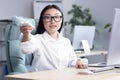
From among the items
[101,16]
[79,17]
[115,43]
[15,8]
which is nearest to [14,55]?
[115,43]

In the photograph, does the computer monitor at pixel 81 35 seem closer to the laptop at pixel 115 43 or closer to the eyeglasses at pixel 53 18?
the eyeglasses at pixel 53 18

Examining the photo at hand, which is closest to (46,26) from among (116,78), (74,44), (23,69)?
(23,69)

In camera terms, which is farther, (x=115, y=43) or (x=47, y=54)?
(x=47, y=54)

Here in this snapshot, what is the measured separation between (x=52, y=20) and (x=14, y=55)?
1.85 feet

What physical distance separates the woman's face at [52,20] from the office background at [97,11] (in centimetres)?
292

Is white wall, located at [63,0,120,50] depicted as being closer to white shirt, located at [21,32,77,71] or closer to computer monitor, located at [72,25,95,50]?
computer monitor, located at [72,25,95,50]

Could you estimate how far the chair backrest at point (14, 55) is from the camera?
7.72 ft

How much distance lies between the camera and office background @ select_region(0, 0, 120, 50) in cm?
500

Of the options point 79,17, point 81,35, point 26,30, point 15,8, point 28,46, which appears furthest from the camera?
point 79,17

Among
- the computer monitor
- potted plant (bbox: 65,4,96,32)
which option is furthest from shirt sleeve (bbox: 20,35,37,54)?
potted plant (bbox: 65,4,96,32)

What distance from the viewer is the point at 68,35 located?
5520 millimetres

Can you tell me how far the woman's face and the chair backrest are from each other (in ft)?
1.40

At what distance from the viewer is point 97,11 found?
5285 millimetres

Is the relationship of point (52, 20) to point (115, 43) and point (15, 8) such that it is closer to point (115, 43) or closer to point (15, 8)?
point (115, 43)
